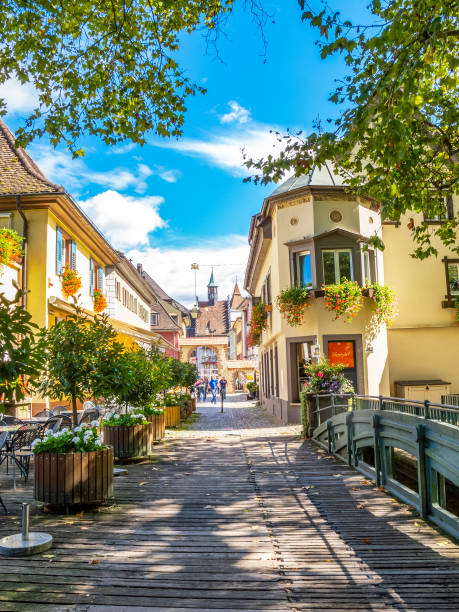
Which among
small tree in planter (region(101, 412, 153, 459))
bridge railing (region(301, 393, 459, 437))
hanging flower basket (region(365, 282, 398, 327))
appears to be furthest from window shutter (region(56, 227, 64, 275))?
hanging flower basket (region(365, 282, 398, 327))

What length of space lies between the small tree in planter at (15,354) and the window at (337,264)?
1417 cm

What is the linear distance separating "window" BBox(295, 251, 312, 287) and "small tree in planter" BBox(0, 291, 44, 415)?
1419 centimetres

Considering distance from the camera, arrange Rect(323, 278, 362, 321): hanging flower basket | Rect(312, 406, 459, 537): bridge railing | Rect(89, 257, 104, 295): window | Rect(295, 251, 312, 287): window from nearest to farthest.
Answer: Rect(312, 406, 459, 537): bridge railing
Rect(323, 278, 362, 321): hanging flower basket
Rect(295, 251, 312, 287): window
Rect(89, 257, 104, 295): window

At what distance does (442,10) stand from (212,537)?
6452 millimetres

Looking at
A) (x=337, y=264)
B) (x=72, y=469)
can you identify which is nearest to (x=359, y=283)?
(x=337, y=264)

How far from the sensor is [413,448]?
21.2ft

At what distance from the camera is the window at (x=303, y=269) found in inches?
704

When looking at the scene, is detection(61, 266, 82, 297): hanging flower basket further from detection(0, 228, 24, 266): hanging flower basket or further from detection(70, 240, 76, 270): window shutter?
detection(0, 228, 24, 266): hanging flower basket

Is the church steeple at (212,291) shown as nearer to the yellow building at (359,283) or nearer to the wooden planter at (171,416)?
the yellow building at (359,283)

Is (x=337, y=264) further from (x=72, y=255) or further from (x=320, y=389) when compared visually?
(x=72, y=255)

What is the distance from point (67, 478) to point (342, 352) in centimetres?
1240

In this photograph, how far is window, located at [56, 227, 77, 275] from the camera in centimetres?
1722

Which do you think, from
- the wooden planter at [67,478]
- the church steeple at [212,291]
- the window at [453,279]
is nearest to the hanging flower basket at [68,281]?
the wooden planter at [67,478]

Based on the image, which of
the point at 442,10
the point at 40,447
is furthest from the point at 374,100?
the point at 40,447
